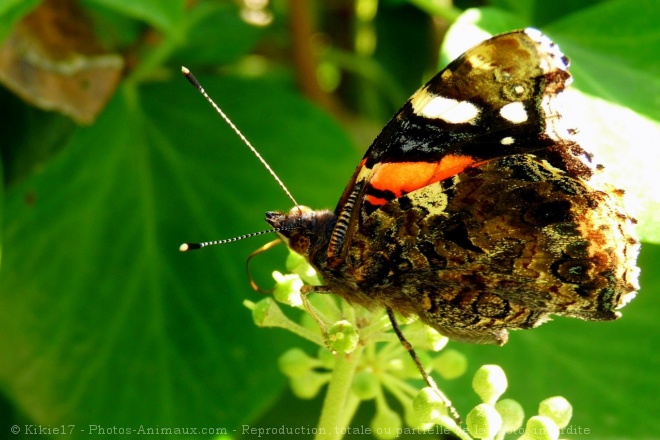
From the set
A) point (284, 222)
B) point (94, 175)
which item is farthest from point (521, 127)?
point (94, 175)

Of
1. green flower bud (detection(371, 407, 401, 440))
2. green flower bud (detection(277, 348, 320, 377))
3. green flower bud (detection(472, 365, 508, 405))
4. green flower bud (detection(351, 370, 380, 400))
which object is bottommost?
green flower bud (detection(371, 407, 401, 440))

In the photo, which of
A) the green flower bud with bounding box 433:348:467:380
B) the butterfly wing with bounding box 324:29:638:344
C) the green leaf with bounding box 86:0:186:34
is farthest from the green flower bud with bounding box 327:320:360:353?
the green leaf with bounding box 86:0:186:34

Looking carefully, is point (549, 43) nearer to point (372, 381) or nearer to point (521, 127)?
point (521, 127)

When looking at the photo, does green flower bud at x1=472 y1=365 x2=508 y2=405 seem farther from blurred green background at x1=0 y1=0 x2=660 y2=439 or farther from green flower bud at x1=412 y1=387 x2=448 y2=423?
blurred green background at x1=0 y1=0 x2=660 y2=439

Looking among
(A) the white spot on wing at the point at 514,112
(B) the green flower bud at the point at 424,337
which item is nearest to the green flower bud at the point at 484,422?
(B) the green flower bud at the point at 424,337

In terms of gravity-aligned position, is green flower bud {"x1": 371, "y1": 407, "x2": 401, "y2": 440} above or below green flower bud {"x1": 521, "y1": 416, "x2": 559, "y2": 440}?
below

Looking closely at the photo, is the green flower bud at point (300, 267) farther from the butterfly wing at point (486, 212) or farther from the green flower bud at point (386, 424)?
the green flower bud at point (386, 424)
